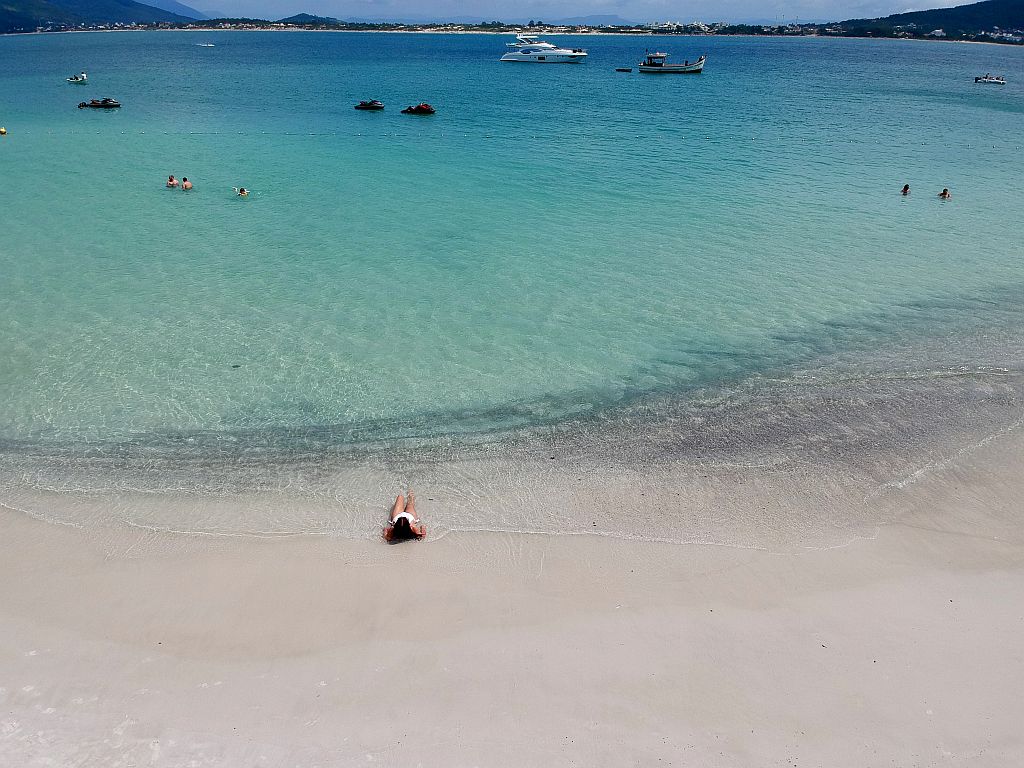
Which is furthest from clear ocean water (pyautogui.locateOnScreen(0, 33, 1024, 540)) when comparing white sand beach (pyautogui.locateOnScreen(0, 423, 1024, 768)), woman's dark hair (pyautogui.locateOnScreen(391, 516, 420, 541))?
white sand beach (pyautogui.locateOnScreen(0, 423, 1024, 768))

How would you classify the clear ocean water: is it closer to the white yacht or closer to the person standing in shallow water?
the person standing in shallow water

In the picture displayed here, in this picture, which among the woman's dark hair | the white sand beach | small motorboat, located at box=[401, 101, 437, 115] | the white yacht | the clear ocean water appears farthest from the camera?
the white yacht

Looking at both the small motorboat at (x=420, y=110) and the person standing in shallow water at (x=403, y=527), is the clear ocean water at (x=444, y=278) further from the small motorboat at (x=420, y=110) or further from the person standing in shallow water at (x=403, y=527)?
the small motorboat at (x=420, y=110)

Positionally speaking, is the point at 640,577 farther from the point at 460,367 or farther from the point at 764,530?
the point at 460,367

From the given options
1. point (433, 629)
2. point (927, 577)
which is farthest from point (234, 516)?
point (927, 577)

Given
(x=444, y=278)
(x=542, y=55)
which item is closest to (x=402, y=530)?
(x=444, y=278)

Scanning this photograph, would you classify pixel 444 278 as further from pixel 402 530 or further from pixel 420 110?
pixel 420 110
